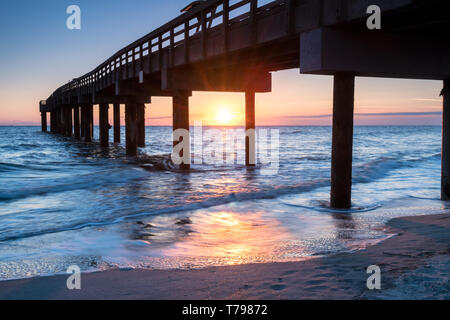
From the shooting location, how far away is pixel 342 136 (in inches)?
352

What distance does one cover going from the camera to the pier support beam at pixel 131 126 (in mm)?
24375

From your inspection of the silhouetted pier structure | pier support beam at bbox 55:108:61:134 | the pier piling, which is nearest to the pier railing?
the silhouetted pier structure

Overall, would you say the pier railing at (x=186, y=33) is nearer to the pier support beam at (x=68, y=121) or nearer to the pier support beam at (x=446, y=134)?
the pier support beam at (x=446, y=134)

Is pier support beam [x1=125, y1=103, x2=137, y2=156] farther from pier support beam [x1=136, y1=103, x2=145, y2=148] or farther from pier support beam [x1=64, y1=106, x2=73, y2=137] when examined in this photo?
pier support beam [x1=64, y1=106, x2=73, y2=137]

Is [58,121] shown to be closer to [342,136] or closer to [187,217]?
[187,217]

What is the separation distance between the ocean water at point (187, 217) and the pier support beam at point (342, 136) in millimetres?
481

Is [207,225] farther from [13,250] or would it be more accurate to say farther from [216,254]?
[13,250]

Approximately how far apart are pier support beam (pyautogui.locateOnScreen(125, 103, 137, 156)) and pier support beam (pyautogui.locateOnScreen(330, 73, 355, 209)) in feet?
57.1

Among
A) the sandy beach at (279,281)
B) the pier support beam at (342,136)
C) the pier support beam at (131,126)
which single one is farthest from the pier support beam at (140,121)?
the sandy beach at (279,281)

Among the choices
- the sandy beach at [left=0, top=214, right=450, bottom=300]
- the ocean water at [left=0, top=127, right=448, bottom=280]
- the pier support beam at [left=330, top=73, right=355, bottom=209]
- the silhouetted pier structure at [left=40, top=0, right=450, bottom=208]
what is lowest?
the ocean water at [left=0, top=127, right=448, bottom=280]

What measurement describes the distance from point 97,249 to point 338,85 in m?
5.80

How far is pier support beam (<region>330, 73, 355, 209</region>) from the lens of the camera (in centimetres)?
877

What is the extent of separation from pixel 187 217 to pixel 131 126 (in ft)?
53.3
